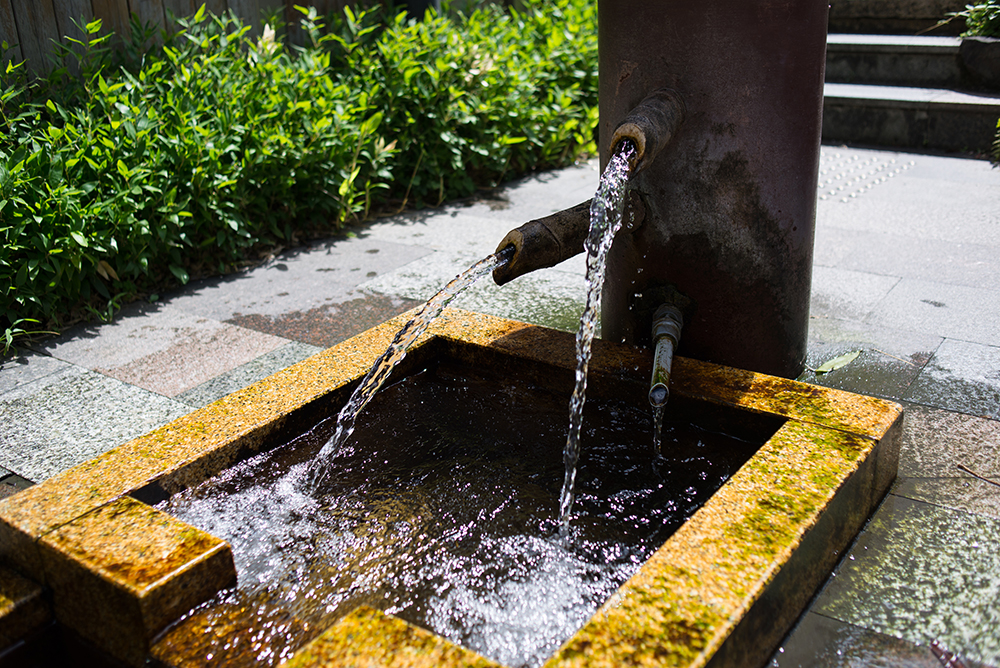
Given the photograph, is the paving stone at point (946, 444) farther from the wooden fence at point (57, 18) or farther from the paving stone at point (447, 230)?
the wooden fence at point (57, 18)

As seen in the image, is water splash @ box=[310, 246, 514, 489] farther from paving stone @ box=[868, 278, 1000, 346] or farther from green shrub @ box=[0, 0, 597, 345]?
paving stone @ box=[868, 278, 1000, 346]

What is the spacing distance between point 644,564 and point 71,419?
7.76 feet

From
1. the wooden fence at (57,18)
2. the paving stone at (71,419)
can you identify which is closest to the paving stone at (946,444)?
the paving stone at (71,419)

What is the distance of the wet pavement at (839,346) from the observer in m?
1.98

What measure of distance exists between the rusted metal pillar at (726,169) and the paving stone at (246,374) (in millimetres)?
A: 1495

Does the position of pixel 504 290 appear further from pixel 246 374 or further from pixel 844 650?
pixel 844 650

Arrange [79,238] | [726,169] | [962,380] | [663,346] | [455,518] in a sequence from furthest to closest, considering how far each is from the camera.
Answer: [79,238] < [962,380] < [726,169] < [663,346] < [455,518]

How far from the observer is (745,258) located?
2797 mm

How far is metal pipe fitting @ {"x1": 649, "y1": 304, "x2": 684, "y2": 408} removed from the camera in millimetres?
2389

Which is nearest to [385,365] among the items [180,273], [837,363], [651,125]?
[651,125]

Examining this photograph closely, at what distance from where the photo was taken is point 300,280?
4.62 metres

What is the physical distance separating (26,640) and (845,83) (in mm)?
7760

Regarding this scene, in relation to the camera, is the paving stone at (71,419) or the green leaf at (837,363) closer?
the paving stone at (71,419)

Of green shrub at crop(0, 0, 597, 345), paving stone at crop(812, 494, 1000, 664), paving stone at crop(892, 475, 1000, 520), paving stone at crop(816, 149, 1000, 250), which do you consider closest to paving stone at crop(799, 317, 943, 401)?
paving stone at crop(892, 475, 1000, 520)
